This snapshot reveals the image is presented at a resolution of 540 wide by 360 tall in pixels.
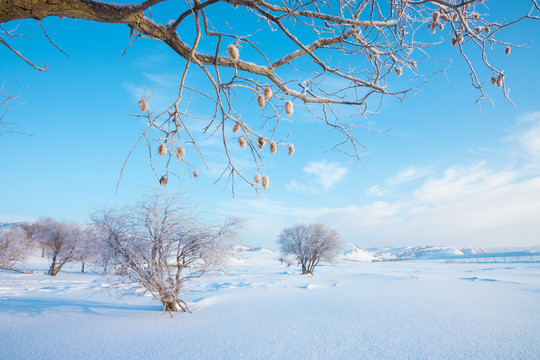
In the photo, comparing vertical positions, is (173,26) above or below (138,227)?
above

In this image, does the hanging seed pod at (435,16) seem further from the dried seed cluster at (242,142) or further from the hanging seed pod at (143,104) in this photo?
the hanging seed pod at (143,104)

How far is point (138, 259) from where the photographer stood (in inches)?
247

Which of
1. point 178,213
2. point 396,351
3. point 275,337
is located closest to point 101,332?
point 178,213

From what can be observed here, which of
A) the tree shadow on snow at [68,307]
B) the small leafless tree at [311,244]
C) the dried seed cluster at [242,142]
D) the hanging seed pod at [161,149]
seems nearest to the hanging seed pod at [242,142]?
the dried seed cluster at [242,142]

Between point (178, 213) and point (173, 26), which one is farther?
point (178, 213)

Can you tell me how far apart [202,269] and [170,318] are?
50.7 inches

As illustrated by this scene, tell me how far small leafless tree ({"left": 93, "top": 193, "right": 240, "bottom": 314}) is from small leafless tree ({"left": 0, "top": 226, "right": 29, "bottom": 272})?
67.2 ft

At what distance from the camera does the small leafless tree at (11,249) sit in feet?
65.8

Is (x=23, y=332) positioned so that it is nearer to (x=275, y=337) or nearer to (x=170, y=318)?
(x=170, y=318)

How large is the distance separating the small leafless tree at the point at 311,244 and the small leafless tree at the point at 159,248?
1758cm

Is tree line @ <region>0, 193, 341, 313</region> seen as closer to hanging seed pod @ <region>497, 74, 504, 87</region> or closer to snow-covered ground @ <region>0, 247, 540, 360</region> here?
snow-covered ground @ <region>0, 247, 540, 360</region>

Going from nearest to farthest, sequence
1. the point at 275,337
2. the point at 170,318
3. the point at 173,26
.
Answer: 1. the point at 173,26
2. the point at 275,337
3. the point at 170,318

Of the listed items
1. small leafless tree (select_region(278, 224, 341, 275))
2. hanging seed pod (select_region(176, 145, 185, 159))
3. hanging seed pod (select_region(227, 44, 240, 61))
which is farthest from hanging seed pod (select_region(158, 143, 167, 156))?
small leafless tree (select_region(278, 224, 341, 275))

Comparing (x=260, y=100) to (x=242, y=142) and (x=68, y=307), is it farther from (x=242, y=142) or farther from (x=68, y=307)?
(x=68, y=307)
